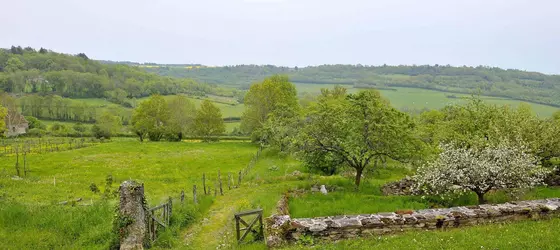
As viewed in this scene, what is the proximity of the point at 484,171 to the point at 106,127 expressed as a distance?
281 ft

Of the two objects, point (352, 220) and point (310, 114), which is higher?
point (310, 114)

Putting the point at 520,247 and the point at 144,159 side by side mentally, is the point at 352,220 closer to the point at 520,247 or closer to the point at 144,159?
the point at 520,247

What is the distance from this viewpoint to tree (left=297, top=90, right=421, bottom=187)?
24594 mm

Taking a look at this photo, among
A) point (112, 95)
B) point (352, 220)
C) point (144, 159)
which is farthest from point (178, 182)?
point (112, 95)

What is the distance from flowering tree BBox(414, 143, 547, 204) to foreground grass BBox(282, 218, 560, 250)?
15.9 ft

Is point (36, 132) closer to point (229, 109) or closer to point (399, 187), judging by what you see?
point (229, 109)

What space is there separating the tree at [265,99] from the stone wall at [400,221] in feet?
182

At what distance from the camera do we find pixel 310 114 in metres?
27.8

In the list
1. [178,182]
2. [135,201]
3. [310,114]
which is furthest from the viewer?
[178,182]

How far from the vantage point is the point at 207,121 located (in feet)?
259

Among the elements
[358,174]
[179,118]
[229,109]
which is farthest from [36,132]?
[358,174]


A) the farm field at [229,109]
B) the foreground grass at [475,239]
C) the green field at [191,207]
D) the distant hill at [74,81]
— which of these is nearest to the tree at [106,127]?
the farm field at [229,109]

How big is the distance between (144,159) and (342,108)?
115 ft

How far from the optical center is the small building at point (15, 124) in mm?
86938
